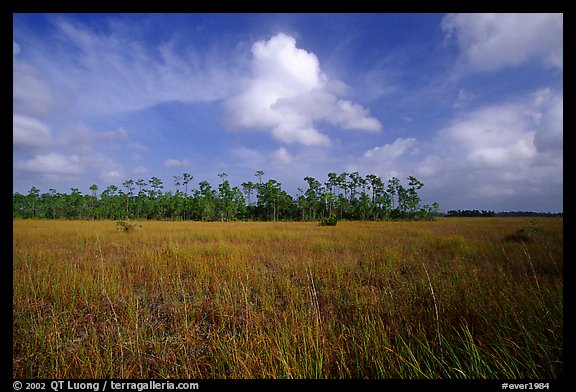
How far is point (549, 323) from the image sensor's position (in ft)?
6.21

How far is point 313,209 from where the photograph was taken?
3803 centimetres

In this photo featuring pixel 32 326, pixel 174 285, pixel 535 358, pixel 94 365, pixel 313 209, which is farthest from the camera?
pixel 313 209

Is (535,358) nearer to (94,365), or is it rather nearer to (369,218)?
(94,365)

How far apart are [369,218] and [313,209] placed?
10939 millimetres
